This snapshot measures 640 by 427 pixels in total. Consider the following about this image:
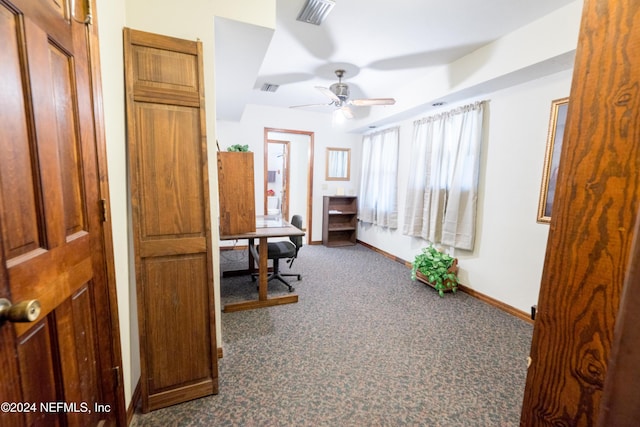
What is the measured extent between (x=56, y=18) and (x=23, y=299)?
0.90 m

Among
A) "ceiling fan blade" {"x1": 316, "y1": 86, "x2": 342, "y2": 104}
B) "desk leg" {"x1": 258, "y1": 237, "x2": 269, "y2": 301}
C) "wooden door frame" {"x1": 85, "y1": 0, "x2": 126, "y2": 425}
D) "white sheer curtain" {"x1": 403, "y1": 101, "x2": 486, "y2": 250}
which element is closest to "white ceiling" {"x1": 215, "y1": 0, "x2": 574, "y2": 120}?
"ceiling fan blade" {"x1": 316, "y1": 86, "x2": 342, "y2": 104}

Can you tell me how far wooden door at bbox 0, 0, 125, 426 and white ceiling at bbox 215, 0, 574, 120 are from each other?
3.67 ft

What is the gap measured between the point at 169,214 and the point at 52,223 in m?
0.64

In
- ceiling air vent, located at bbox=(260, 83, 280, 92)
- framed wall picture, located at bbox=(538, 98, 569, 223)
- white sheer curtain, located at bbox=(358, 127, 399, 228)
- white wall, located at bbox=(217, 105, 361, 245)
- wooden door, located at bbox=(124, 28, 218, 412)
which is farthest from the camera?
white wall, located at bbox=(217, 105, 361, 245)

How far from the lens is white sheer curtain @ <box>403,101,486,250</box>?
10.4 feet

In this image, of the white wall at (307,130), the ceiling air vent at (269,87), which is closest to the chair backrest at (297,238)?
the white wall at (307,130)

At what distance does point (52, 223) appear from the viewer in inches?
34.0

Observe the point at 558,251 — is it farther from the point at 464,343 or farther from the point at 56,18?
the point at 464,343

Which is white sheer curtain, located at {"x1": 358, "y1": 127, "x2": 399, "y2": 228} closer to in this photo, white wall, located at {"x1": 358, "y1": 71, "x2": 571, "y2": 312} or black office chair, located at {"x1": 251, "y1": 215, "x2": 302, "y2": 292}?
white wall, located at {"x1": 358, "y1": 71, "x2": 571, "y2": 312}

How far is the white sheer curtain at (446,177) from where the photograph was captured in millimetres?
3174

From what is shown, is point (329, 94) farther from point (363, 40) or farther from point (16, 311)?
point (16, 311)

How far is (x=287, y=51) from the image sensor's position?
2891 millimetres

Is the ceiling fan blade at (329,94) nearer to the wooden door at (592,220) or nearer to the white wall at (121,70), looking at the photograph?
the white wall at (121,70)

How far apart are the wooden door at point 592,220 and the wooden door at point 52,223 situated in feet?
4.16
